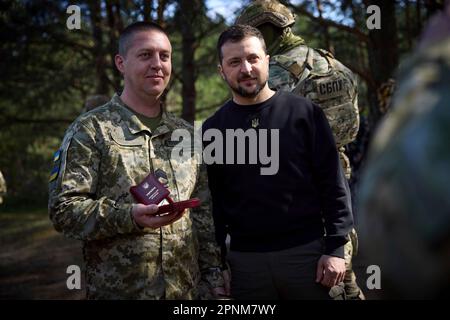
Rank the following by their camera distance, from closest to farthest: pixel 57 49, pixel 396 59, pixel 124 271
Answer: pixel 124 271, pixel 396 59, pixel 57 49

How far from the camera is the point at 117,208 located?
2.43 metres

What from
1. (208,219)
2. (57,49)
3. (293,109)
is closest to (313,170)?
(293,109)

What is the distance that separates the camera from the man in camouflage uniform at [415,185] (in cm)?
64

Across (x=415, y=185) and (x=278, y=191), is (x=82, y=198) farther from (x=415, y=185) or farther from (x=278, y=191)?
(x=415, y=185)

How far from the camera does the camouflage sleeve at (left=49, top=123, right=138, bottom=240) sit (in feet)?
7.89

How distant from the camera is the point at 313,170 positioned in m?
2.74

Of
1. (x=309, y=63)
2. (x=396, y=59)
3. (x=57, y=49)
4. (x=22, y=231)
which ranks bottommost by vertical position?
(x=22, y=231)

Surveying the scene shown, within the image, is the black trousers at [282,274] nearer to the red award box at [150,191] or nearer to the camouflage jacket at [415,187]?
the red award box at [150,191]

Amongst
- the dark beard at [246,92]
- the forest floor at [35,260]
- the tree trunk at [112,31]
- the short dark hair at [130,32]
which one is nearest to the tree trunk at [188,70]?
the tree trunk at [112,31]

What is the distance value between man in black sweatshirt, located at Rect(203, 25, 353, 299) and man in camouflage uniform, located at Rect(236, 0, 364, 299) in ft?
1.84

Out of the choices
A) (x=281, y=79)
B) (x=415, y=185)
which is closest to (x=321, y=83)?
(x=281, y=79)
